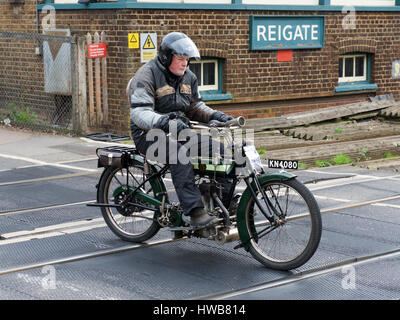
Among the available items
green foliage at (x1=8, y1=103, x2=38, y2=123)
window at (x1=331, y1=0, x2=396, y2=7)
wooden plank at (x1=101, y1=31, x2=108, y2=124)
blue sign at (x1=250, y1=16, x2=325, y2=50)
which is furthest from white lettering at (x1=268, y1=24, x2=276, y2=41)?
green foliage at (x1=8, y1=103, x2=38, y2=123)

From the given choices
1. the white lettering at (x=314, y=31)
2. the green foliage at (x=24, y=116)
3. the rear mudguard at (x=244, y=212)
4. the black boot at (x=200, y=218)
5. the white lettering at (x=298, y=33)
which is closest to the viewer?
the rear mudguard at (x=244, y=212)

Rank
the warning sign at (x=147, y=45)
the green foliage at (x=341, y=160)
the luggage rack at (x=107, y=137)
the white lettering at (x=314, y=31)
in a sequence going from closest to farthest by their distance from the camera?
the green foliage at (x=341, y=160), the luggage rack at (x=107, y=137), the warning sign at (x=147, y=45), the white lettering at (x=314, y=31)

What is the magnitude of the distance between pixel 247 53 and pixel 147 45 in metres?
2.57

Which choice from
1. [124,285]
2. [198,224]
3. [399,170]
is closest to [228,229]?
[198,224]

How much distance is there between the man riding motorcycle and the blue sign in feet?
30.2

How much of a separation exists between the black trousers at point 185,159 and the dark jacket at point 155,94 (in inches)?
7.6

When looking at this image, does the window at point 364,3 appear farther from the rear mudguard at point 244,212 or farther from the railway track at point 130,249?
the rear mudguard at point 244,212

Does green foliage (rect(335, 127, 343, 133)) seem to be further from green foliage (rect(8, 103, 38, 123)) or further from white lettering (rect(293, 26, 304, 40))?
green foliage (rect(8, 103, 38, 123))

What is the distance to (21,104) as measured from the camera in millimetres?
16328

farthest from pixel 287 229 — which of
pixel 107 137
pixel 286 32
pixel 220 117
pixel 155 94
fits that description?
pixel 286 32

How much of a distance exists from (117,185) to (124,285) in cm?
145

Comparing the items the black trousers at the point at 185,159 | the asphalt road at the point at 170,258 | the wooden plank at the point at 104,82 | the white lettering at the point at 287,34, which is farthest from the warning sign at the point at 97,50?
the black trousers at the point at 185,159

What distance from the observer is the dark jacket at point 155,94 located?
248 inches

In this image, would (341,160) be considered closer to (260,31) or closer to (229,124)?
(260,31)
